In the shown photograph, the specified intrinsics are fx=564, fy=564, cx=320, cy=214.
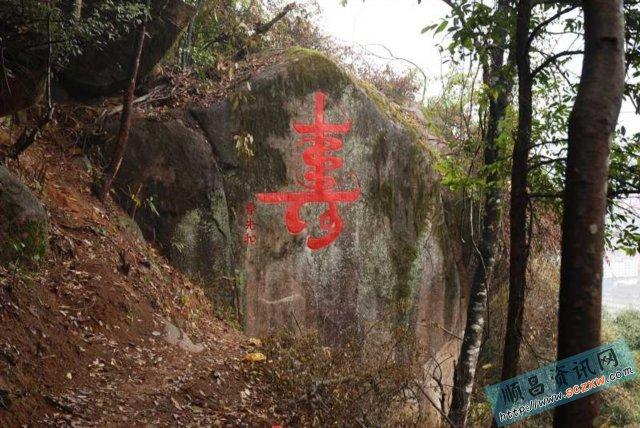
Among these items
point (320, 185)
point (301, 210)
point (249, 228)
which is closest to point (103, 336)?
point (249, 228)

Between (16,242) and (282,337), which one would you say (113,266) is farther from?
(282,337)

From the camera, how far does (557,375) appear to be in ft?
8.55

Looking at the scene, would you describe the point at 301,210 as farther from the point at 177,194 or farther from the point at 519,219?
the point at 519,219

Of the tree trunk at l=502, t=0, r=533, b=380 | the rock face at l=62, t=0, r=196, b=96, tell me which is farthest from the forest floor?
the tree trunk at l=502, t=0, r=533, b=380

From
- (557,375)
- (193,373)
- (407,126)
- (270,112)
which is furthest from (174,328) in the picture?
(407,126)

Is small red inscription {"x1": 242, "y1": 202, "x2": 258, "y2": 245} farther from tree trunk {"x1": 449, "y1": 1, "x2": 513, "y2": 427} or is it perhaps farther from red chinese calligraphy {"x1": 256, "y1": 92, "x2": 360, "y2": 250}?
tree trunk {"x1": 449, "y1": 1, "x2": 513, "y2": 427}

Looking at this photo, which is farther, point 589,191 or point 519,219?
point 519,219

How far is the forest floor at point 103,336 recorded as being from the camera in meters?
4.67

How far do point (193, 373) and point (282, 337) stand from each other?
179 centimetres

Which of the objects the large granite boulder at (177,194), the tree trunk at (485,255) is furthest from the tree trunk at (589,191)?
the large granite boulder at (177,194)

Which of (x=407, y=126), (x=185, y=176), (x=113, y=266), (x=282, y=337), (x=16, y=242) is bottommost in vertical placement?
(x=282, y=337)

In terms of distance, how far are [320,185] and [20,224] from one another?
5170mm

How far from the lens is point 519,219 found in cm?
387

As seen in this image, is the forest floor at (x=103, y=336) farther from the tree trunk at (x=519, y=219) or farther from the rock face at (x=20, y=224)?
the tree trunk at (x=519, y=219)
